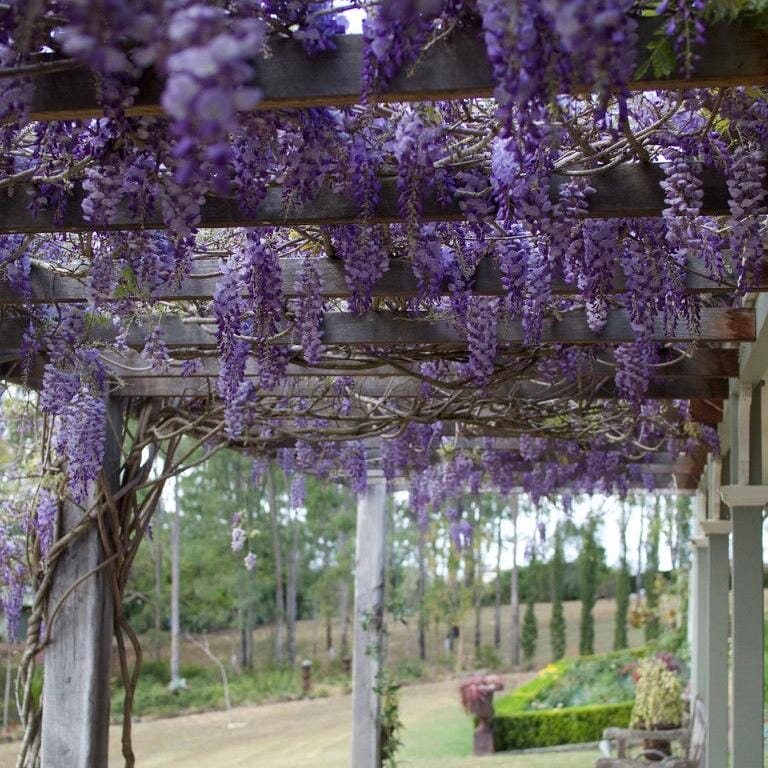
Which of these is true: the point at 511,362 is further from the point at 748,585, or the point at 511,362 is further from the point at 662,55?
the point at 662,55

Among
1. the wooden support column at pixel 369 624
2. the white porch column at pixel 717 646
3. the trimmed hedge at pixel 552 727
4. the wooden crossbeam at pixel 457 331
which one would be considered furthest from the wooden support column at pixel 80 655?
the trimmed hedge at pixel 552 727

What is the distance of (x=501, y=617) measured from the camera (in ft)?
69.1

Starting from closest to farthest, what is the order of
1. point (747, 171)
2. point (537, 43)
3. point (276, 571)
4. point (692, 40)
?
point (537, 43) < point (692, 40) < point (747, 171) < point (276, 571)

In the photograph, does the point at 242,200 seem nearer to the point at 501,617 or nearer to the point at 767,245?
the point at 767,245

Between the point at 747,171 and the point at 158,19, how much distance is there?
151cm

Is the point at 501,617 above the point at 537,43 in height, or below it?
below

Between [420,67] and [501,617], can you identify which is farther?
[501,617]

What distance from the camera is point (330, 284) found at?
11.7ft

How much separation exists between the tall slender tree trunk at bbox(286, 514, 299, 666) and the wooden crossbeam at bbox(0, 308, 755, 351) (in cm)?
1459

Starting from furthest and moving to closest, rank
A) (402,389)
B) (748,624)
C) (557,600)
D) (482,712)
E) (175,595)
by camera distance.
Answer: (557,600)
(175,595)
(482,712)
(402,389)
(748,624)

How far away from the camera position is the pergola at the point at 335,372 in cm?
270

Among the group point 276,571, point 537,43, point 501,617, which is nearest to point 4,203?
point 537,43

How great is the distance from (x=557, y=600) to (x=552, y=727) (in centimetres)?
760

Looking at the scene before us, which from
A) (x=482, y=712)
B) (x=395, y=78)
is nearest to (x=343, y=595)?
(x=482, y=712)
